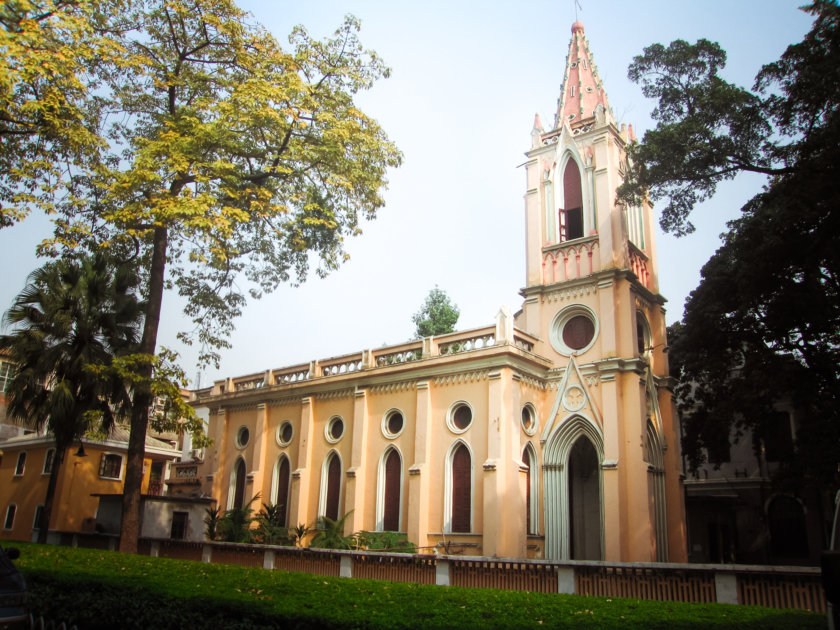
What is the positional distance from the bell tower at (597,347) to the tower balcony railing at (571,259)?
4cm

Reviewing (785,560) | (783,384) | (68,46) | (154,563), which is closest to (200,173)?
(68,46)

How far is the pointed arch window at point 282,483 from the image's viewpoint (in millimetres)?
26117

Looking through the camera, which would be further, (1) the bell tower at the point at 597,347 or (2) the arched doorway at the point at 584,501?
(2) the arched doorway at the point at 584,501

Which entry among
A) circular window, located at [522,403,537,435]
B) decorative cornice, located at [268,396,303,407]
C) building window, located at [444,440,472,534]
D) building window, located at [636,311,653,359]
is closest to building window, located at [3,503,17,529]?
decorative cornice, located at [268,396,303,407]

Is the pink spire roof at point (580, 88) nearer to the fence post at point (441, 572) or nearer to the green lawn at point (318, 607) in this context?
the fence post at point (441, 572)

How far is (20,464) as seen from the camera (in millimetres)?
32938

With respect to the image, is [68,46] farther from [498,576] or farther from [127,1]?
[498,576]

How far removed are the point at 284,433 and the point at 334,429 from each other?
3.05m

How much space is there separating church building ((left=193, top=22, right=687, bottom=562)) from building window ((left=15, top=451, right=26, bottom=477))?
1418 centimetres

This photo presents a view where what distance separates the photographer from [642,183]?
19.8 m

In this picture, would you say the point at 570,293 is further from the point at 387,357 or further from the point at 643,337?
the point at 387,357

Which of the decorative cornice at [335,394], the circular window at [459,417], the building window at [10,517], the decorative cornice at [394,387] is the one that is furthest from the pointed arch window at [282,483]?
the building window at [10,517]

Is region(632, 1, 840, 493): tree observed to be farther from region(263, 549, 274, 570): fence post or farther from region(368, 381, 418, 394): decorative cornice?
region(263, 549, 274, 570): fence post

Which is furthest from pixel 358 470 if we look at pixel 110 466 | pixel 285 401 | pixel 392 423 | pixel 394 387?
pixel 110 466
